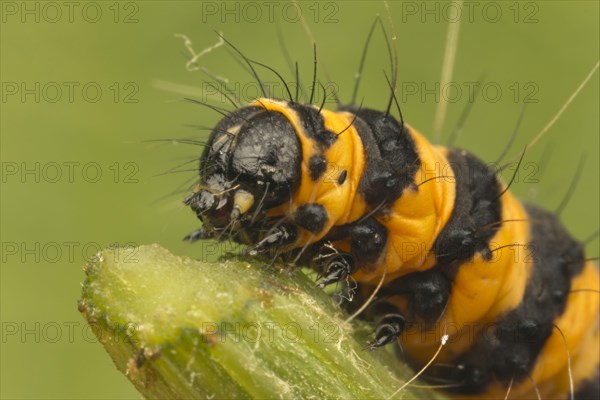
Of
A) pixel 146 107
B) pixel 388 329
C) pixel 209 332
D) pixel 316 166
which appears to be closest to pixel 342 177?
pixel 316 166

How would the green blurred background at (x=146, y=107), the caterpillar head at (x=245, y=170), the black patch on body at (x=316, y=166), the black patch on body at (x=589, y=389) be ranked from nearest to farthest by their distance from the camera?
the caterpillar head at (x=245, y=170) < the black patch on body at (x=316, y=166) < the black patch on body at (x=589, y=389) < the green blurred background at (x=146, y=107)

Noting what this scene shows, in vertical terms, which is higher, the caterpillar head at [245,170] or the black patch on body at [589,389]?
the caterpillar head at [245,170]

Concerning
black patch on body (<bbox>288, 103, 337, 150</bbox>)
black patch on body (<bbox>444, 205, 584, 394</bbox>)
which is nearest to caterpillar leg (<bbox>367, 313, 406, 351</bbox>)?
black patch on body (<bbox>444, 205, 584, 394</bbox>)

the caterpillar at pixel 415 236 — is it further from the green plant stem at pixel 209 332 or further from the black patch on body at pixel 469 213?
the green plant stem at pixel 209 332

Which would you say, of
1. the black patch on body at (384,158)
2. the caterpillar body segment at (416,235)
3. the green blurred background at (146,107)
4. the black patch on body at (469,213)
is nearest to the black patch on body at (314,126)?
the caterpillar body segment at (416,235)

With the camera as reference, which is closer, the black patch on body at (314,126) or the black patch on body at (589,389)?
the black patch on body at (314,126)

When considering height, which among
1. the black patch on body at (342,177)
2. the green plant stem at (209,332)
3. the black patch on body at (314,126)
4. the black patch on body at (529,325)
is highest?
the black patch on body at (314,126)

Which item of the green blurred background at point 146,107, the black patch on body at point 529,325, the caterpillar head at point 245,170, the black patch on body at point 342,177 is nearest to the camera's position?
the caterpillar head at point 245,170

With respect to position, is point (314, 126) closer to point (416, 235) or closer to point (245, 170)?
point (245, 170)
